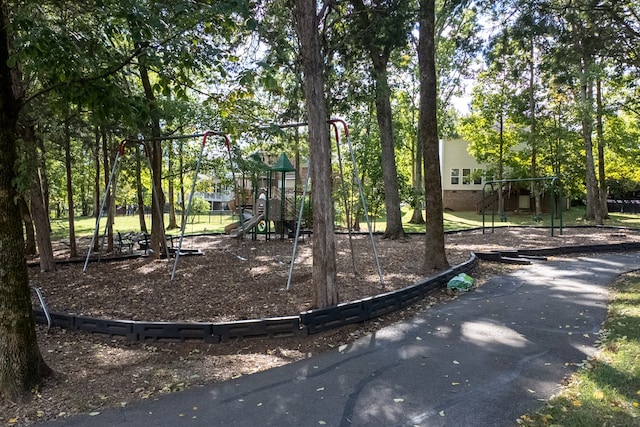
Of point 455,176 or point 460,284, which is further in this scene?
point 455,176

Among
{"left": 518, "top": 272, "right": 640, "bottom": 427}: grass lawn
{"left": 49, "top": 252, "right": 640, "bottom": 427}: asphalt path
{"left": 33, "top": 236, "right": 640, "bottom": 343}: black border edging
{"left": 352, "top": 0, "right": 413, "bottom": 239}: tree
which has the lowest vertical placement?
{"left": 49, "top": 252, "right": 640, "bottom": 427}: asphalt path

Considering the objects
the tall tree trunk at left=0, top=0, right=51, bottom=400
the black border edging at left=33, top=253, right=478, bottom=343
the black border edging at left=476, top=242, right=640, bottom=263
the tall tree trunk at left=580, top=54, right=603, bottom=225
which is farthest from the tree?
the tall tree trunk at left=580, top=54, right=603, bottom=225

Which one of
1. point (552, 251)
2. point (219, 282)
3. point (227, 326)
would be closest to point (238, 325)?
point (227, 326)

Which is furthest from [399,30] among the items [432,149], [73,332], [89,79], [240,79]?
[73,332]

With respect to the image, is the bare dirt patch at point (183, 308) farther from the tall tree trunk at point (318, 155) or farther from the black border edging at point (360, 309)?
the tall tree trunk at point (318, 155)

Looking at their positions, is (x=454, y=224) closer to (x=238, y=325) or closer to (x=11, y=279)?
(x=238, y=325)

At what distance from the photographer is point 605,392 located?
3.71 metres

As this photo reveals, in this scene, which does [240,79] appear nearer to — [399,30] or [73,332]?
[73,332]

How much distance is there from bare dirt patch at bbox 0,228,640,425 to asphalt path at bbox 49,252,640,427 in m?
0.34

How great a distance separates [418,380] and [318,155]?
332cm

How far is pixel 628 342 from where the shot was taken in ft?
16.0

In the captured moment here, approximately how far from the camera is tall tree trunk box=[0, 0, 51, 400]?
4062mm

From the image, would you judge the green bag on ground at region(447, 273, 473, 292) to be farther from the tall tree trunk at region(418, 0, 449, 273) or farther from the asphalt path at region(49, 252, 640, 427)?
the asphalt path at region(49, 252, 640, 427)

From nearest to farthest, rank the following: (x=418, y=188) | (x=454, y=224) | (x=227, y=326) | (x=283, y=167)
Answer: (x=227, y=326), (x=283, y=167), (x=454, y=224), (x=418, y=188)
